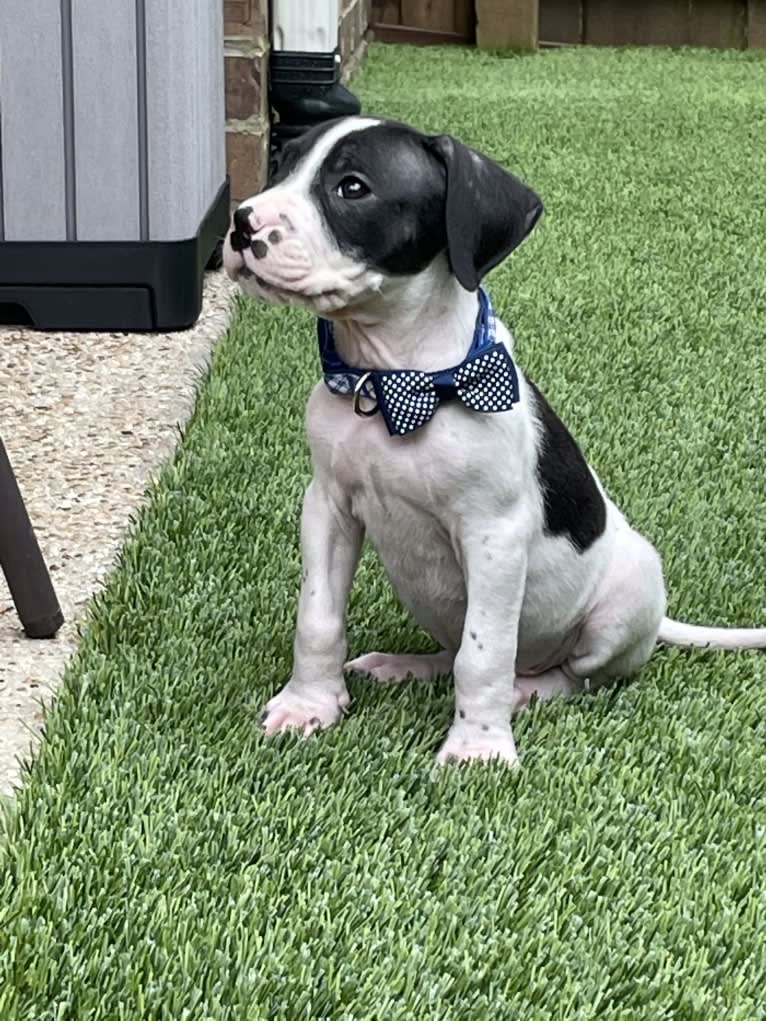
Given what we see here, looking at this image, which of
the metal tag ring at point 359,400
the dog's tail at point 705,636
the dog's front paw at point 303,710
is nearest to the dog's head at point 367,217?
the metal tag ring at point 359,400

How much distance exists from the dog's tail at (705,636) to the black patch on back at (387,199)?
81 centimetres

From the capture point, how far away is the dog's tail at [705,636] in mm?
2689

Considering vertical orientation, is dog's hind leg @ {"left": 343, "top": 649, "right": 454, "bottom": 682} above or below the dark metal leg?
below

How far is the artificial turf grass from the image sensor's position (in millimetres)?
1766

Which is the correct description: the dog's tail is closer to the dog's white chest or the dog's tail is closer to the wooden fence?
the dog's white chest

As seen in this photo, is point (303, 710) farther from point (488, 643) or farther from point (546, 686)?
point (546, 686)

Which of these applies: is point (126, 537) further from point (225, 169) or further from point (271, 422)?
point (225, 169)

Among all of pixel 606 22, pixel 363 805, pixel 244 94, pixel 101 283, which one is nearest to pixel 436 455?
pixel 363 805

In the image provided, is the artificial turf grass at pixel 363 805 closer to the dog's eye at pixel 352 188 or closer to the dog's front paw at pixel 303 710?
the dog's front paw at pixel 303 710

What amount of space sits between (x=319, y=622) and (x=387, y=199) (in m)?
0.60

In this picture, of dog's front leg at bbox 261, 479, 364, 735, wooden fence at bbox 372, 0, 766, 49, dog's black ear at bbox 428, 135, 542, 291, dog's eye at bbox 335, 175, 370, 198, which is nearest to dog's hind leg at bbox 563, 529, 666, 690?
dog's front leg at bbox 261, 479, 364, 735

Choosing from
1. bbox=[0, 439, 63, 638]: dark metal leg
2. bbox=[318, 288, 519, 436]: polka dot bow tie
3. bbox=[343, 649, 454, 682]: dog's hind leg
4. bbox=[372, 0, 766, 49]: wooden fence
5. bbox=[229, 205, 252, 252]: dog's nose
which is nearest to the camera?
bbox=[229, 205, 252, 252]: dog's nose

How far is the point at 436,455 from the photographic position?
225 cm

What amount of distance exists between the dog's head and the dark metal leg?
22.3 inches
